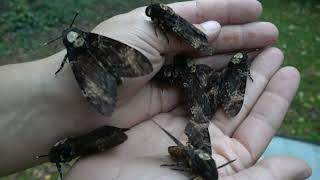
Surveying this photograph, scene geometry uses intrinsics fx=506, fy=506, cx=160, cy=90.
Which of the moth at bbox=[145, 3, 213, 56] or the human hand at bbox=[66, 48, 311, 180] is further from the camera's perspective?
the moth at bbox=[145, 3, 213, 56]

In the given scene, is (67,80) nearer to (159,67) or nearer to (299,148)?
(159,67)

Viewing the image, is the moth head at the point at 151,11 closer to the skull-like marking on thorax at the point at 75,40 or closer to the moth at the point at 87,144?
the skull-like marking on thorax at the point at 75,40

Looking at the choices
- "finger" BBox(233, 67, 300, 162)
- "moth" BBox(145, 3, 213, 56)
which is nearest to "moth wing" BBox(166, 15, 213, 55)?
"moth" BBox(145, 3, 213, 56)

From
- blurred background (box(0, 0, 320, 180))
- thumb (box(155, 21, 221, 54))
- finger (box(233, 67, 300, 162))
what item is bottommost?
blurred background (box(0, 0, 320, 180))

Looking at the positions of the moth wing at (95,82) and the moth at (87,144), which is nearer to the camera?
the moth wing at (95,82)

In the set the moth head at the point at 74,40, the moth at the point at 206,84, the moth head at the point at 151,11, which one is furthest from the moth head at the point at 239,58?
the moth head at the point at 74,40

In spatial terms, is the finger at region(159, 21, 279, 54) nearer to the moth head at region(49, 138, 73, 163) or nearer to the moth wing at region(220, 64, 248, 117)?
the moth wing at region(220, 64, 248, 117)

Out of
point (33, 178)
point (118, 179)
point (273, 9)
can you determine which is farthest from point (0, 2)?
point (118, 179)
